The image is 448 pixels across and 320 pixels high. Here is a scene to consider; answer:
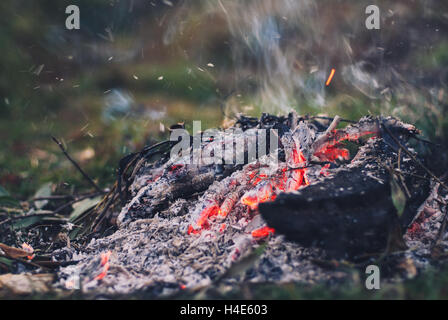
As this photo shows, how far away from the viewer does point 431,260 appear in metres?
1.02

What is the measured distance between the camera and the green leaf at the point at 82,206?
1728mm

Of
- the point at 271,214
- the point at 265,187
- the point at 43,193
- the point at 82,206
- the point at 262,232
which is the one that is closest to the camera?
the point at 271,214

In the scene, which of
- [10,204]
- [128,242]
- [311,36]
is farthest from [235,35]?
[128,242]

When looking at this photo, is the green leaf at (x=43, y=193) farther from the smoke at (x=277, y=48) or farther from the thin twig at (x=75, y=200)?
the smoke at (x=277, y=48)

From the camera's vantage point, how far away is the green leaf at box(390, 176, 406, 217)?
1.04m

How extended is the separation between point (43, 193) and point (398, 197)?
191cm

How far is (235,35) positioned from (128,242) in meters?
3.05

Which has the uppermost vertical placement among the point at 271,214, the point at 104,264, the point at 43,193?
the point at 43,193

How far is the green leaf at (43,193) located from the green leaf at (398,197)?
1.76 m

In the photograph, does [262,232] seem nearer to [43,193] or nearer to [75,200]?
[75,200]

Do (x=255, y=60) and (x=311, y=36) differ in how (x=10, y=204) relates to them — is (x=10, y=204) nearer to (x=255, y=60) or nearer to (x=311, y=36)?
(x=255, y=60)

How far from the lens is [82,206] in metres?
1.82

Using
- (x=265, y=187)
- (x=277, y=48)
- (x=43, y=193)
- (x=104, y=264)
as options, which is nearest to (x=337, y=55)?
(x=277, y=48)

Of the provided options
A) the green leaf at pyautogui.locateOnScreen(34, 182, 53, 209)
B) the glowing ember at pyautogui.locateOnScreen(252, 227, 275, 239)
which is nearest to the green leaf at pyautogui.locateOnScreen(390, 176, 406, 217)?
the glowing ember at pyautogui.locateOnScreen(252, 227, 275, 239)
